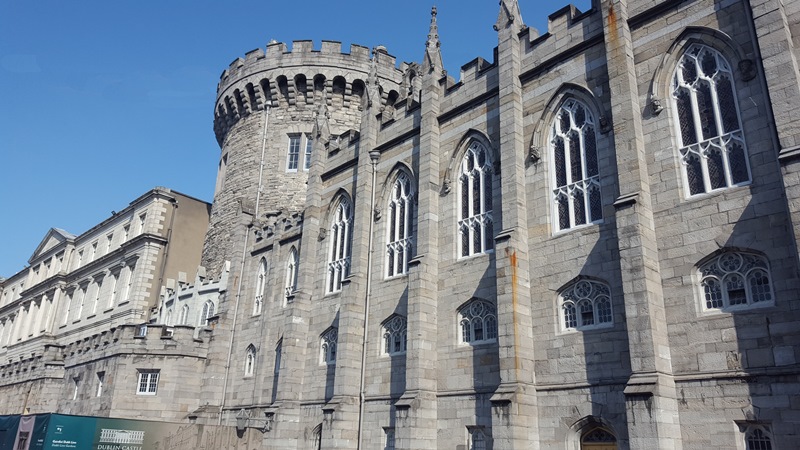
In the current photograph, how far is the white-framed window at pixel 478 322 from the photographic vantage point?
1782cm

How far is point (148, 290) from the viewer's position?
133 feet

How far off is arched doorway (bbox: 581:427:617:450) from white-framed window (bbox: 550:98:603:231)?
5.26 metres

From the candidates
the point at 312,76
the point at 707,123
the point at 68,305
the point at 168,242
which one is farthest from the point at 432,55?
the point at 68,305

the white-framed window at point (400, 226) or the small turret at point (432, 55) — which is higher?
the small turret at point (432, 55)

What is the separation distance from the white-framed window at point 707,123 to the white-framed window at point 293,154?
81.8ft

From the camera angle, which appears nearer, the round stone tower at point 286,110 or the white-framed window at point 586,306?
the white-framed window at point 586,306

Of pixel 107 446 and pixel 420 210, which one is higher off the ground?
pixel 420 210

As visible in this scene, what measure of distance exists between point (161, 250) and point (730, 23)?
37.1 m

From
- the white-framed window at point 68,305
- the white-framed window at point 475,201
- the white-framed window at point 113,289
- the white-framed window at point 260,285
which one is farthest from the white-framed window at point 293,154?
the white-framed window at point 68,305

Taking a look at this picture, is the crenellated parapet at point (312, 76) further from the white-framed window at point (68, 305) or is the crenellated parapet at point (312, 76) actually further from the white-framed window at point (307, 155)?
the white-framed window at point (68, 305)

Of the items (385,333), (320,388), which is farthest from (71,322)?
(385,333)

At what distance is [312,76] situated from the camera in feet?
120

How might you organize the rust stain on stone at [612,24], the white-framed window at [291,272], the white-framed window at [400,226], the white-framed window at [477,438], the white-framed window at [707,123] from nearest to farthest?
the white-framed window at [707,123], the rust stain on stone at [612,24], the white-framed window at [477,438], the white-framed window at [400,226], the white-framed window at [291,272]

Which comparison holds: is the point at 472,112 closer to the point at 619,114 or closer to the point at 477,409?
the point at 619,114
